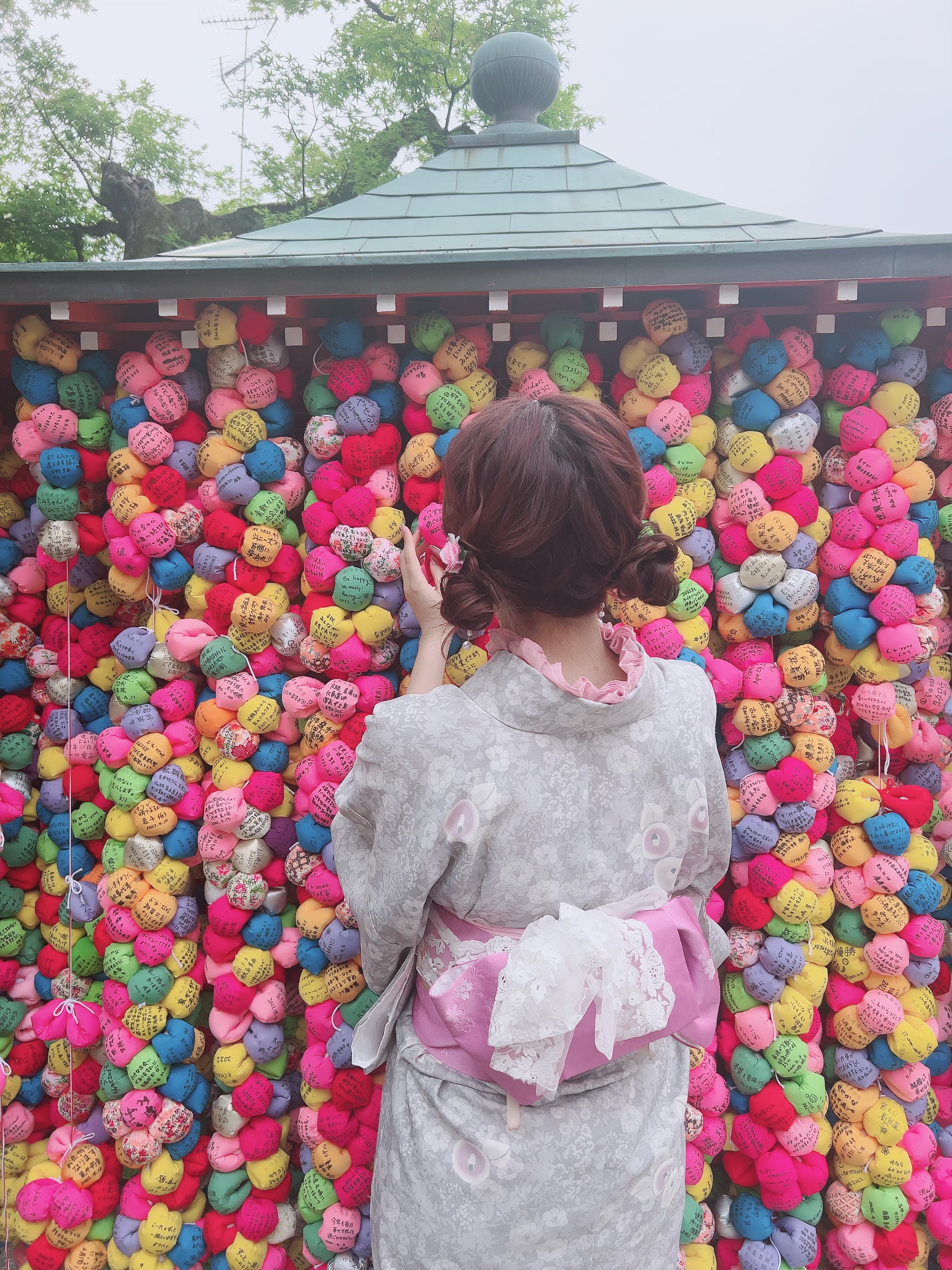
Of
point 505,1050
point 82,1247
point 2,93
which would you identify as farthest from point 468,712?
point 2,93

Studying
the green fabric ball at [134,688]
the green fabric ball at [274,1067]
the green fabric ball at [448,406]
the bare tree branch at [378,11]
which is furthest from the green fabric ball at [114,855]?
the bare tree branch at [378,11]

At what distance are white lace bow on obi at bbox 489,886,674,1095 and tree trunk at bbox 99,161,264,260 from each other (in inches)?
403

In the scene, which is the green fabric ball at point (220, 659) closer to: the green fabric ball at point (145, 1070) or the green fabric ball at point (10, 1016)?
the green fabric ball at point (145, 1070)

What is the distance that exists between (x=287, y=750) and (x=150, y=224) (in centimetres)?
980

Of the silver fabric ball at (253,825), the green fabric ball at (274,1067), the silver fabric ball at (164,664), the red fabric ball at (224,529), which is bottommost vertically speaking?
the green fabric ball at (274,1067)

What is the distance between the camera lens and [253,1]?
40.1 feet

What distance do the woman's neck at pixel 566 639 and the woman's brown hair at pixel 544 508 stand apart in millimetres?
32

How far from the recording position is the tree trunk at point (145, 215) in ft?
31.0

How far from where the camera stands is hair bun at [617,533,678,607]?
1.13 meters

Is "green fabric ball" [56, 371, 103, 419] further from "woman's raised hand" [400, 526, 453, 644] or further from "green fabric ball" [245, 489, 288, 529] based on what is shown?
"woman's raised hand" [400, 526, 453, 644]

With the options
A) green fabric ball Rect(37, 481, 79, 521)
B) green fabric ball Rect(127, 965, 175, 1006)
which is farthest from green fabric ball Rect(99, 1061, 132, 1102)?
green fabric ball Rect(37, 481, 79, 521)

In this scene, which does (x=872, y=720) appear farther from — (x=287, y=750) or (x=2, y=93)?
(x=2, y=93)

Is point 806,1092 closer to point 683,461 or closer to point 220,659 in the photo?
point 683,461

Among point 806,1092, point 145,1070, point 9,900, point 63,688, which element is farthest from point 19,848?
point 806,1092
